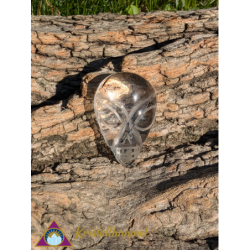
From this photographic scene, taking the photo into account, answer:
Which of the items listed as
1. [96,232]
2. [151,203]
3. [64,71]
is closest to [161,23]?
[64,71]

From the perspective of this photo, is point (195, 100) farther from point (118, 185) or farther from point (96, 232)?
point (96, 232)

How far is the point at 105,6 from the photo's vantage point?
3387 millimetres

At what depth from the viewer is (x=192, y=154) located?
233 centimetres

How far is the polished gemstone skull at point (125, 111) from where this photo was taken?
7.41 ft

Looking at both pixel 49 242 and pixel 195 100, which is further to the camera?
pixel 195 100

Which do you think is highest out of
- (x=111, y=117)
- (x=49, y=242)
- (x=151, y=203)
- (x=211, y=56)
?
(x=211, y=56)

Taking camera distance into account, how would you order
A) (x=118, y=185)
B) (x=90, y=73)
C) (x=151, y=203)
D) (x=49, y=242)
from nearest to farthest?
(x=49, y=242) → (x=151, y=203) → (x=118, y=185) → (x=90, y=73)

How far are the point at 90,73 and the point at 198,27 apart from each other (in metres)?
1.01
